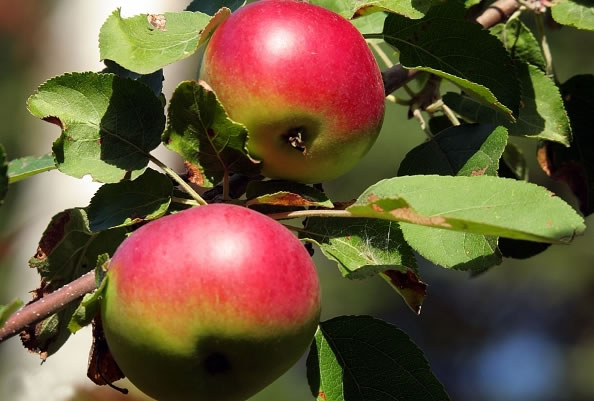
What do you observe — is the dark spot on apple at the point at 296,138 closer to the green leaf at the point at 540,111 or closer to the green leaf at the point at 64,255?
the green leaf at the point at 64,255

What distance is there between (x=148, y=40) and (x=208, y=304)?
0.85 feet

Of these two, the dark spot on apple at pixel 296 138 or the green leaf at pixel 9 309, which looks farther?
the dark spot on apple at pixel 296 138

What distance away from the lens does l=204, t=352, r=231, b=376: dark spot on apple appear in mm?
590

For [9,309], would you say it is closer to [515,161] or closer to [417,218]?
[417,218]

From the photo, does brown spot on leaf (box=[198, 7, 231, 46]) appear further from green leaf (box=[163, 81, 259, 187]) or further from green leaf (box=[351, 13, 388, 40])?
green leaf (box=[351, 13, 388, 40])

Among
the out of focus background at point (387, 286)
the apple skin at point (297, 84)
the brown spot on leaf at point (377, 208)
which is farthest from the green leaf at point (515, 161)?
the out of focus background at point (387, 286)

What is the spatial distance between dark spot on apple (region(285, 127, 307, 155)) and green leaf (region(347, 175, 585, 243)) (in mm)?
74

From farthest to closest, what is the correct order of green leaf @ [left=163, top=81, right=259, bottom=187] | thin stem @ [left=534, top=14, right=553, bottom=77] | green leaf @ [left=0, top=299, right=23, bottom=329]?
1. thin stem @ [left=534, top=14, right=553, bottom=77]
2. green leaf @ [left=163, top=81, right=259, bottom=187]
3. green leaf @ [left=0, top=299, right=23, bottom=329]

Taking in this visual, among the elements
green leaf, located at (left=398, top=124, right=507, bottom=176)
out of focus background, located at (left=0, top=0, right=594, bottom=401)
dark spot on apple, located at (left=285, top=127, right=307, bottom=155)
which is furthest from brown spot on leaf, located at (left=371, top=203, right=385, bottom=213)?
out of focus background, located at (left=0, top=0, right=594, bottom=401)

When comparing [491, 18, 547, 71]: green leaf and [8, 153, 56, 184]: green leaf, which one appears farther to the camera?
[491, 18, 547, 71]: green leaf

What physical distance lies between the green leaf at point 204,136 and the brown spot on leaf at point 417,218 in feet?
0.48

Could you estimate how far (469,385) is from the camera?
5.54 m

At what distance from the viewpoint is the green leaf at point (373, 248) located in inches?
26.5

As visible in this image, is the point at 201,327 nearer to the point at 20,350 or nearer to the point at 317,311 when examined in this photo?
the point at 317,311
